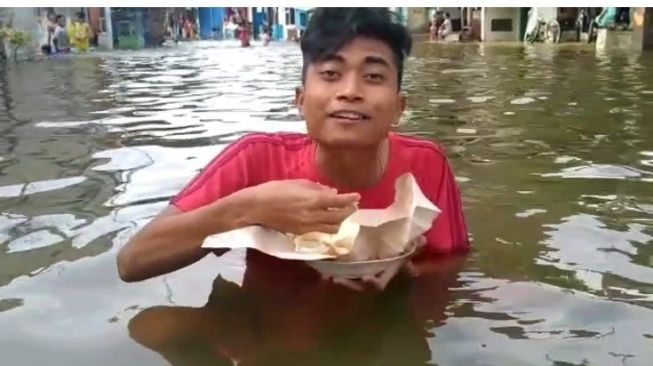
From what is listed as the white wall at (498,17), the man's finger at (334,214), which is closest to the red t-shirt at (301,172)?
the man's finger at (334,214)

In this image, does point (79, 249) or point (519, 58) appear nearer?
point (79, 249)

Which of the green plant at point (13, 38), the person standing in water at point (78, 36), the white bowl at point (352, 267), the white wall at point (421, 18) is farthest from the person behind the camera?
the white wall at point (421, 18)

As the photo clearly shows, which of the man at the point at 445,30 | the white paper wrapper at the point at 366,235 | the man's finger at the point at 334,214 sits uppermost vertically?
the man's finger at the point at 334,214

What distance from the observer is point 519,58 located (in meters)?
19.9

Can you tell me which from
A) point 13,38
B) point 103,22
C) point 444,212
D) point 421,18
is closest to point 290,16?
point 421,18

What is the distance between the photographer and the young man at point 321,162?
2.67 meters

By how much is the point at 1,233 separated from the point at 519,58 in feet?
55.4

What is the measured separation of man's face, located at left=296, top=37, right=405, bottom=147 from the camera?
2811mm

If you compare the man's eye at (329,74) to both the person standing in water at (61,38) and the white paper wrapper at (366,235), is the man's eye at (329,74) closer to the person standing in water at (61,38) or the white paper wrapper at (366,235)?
the white paper wrapper at (366,235)

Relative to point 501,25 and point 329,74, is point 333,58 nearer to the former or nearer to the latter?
point 329,74

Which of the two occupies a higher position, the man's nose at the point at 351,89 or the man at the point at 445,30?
the man's nose at the point at 351,89

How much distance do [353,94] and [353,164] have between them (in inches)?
12.4
